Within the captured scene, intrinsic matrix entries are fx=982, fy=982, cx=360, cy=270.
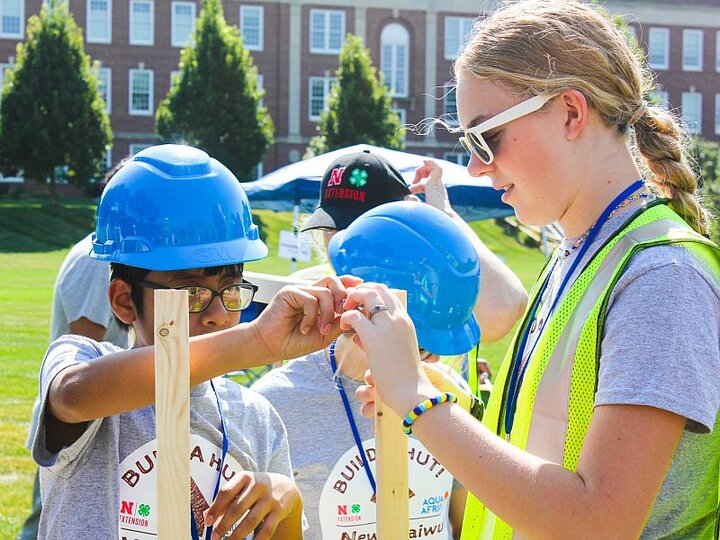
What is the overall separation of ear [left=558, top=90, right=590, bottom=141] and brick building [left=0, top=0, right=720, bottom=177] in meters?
48.3

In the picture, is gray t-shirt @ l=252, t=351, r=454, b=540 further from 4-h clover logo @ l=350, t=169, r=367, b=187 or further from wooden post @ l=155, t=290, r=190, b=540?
wooden post @ l=155, t=290, r=190, b=540

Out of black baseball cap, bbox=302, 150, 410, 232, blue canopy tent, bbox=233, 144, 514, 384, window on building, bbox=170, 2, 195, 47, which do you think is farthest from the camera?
window on building, bbox=170, 2, 195, 47

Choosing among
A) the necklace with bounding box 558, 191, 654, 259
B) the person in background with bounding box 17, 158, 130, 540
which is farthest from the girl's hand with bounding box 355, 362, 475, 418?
the person in background with bounding box 17, 158, 130, 540

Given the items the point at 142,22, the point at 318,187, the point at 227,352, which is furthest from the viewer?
the point at 142,22

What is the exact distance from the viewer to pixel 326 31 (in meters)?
52.9

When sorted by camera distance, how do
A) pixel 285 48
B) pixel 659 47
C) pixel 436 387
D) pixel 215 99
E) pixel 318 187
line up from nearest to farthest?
pixel 436 387, pixel 318 187, pixel 215 99, pixel 285 48, pixel 659 47

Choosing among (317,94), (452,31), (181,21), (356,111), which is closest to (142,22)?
(181,21)

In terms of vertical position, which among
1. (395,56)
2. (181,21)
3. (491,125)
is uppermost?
(181,21)

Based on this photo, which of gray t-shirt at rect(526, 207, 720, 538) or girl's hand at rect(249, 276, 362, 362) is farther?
girl's hand at rect(249, 276, 362, 362)

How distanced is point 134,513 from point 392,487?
2.65 ft

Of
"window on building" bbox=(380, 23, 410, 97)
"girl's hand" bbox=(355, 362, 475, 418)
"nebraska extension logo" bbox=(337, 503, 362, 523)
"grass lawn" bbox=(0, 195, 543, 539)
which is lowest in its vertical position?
"grass lawn" bbox=(0, 195, 543, 539)

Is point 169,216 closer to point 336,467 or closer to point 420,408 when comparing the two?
point 420,408

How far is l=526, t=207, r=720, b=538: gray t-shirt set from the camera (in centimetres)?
177

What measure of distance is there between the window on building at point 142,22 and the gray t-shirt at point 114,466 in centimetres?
5141
